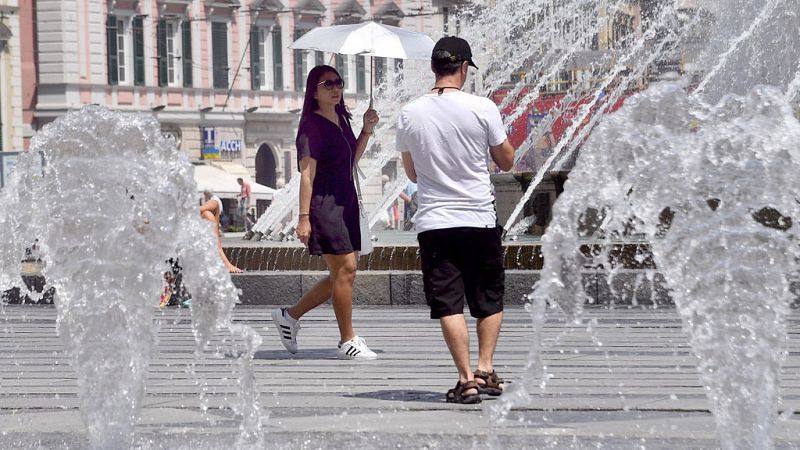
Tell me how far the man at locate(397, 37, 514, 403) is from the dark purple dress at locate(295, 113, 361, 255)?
5.34 ft

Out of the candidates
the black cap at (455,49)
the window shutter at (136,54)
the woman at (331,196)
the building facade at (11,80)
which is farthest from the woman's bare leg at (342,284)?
the window shutter at (136,54)

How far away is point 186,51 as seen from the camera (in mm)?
61344

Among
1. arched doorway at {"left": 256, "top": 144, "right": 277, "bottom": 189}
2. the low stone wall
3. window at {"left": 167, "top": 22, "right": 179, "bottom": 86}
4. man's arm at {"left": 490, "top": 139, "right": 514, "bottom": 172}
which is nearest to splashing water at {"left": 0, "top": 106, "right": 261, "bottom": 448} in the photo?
man's arm at {"left": 490, "top": 139, "right": 514, "bottom": 172}

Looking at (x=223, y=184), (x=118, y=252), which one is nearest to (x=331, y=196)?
(x=118, y=252)

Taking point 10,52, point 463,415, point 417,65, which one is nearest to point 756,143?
point 463,415

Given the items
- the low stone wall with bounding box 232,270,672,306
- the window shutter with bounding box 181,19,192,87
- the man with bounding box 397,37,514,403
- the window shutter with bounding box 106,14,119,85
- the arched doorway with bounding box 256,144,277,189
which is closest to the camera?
the man with bounding box 397,37,514,403

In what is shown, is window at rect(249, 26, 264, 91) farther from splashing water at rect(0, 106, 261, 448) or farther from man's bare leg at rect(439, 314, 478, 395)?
splashing water at rect(0, 106, 261, 448)

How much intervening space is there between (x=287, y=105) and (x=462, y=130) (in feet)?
186

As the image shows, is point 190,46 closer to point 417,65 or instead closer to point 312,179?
point 417,65

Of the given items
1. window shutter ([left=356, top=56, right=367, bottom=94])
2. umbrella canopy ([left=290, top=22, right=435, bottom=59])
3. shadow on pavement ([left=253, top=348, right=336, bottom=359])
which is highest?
umbrella canopy ([left=290, top=22, right=435, bottom=59])

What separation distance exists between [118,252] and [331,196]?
→ 2662 mm

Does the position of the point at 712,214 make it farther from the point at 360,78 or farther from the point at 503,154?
the point at 360,78

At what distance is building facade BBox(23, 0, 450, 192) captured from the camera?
186 ft

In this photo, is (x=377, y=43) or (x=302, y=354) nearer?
(x=302, y=354)
